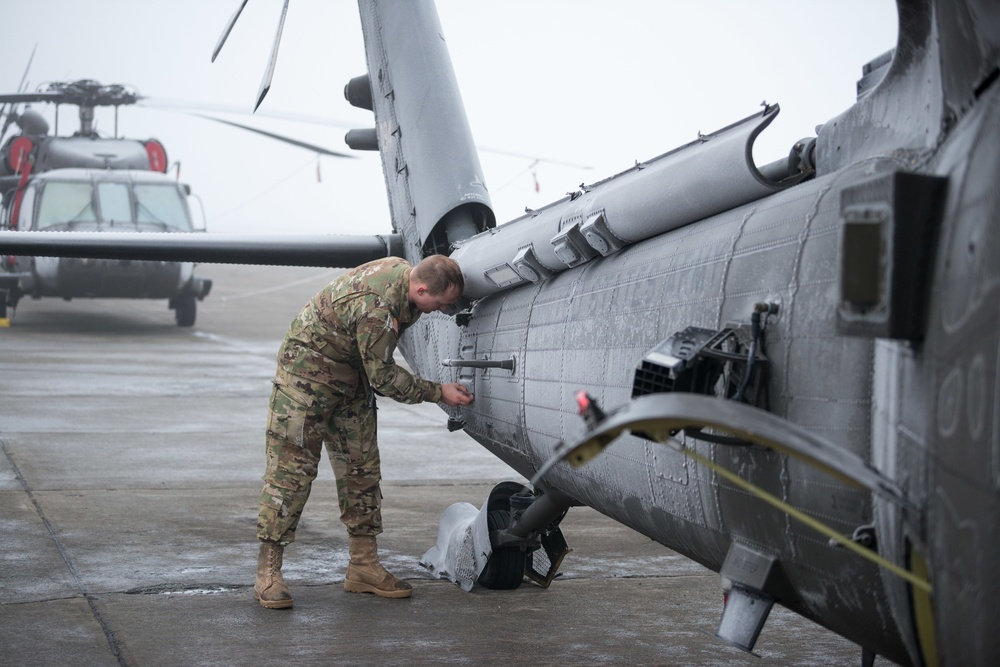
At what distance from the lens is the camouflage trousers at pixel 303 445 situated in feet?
13.8

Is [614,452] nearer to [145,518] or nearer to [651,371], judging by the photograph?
[651,371]

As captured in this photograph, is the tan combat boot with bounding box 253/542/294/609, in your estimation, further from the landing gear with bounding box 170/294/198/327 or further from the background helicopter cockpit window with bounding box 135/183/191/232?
the landing gear with bounding box 170/294/198/327

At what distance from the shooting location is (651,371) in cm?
230

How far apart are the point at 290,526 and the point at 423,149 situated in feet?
6.24

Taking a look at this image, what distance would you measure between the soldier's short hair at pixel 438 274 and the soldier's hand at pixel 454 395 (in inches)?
13.8

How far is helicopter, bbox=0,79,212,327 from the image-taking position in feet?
48.5

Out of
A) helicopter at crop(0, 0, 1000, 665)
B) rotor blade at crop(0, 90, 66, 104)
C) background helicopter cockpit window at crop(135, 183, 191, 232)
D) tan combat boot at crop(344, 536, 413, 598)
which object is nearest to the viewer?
helicopter at crop(0, 0, 1000, 665)

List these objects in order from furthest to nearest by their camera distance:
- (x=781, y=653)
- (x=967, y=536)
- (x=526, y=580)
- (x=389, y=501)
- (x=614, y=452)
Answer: (x=389, y=501)
(x=526, y=580)
(x=781, y=653)
(x=614, y=452)
(x=967, y=536)

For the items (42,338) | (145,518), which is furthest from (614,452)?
(42,338)

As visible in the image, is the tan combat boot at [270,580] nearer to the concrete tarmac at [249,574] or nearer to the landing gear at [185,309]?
the concrete tarmac at [249,574]

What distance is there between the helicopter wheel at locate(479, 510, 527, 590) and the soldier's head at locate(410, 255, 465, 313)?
0.98 metres

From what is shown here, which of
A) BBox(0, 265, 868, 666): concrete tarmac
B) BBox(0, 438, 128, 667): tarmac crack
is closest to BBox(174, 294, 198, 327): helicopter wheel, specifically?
BBox(0, 265, 868, 666): concrete tarmac

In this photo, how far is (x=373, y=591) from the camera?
4438 mm

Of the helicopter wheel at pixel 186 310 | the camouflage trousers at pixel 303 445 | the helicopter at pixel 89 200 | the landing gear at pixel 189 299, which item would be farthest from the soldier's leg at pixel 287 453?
the helicopter wheel at pixel 186 310
